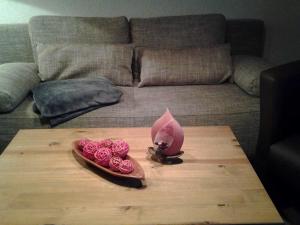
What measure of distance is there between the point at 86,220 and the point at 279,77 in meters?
1.00

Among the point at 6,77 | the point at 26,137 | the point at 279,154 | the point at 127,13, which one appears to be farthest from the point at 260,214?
the point at 127,13

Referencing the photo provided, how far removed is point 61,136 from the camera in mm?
1410

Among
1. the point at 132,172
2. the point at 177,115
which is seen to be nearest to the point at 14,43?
the point at 177,115

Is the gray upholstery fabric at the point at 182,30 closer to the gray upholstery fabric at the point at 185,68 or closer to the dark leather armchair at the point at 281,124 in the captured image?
the gray upholstery fabric at the point at 185,68

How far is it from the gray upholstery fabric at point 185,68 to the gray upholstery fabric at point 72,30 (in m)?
0.34

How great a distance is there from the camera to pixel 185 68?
77.9 inches

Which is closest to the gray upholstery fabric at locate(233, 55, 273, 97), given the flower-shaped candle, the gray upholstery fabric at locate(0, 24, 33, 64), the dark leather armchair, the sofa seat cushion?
the dark leather armchair

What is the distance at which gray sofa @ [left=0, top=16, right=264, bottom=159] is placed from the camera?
1.66m

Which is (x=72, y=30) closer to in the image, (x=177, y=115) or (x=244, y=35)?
(x=177, y=115)

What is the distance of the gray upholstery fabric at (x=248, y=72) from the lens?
1777mm

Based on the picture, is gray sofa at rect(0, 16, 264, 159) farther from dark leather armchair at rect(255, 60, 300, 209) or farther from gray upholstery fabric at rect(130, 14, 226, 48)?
dark leather armchair at rect(255, 60, 300, 209)

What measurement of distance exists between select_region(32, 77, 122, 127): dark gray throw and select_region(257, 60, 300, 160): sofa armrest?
76cm

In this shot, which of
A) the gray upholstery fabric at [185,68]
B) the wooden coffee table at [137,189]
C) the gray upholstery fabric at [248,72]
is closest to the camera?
the wooden coffee table at [137,189]

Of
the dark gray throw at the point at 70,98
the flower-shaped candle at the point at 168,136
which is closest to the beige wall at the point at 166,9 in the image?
the dark gray throw at the point at 70,98
